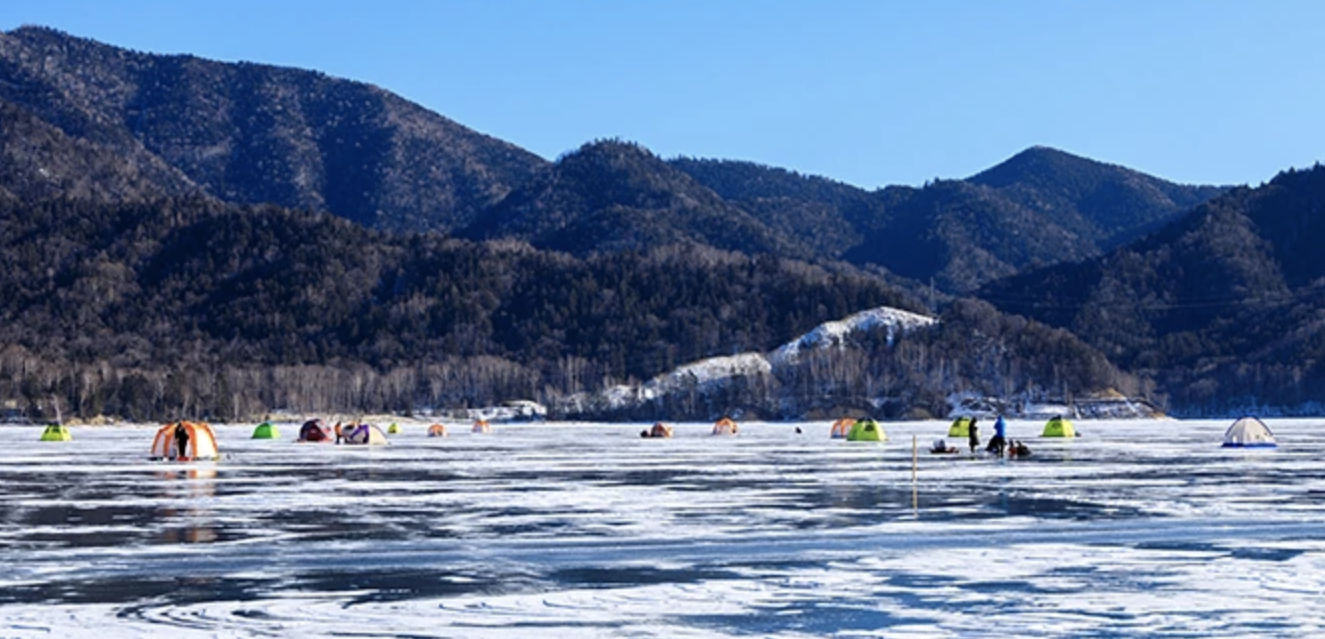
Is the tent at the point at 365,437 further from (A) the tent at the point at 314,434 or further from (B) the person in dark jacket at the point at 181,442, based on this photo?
(B) the person in dark jacket at the point at 181,442

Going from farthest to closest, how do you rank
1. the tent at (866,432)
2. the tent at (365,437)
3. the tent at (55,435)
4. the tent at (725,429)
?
the tent at (725,429), the tent at (55,435), the tent at (866,432), the tent at (365,437)

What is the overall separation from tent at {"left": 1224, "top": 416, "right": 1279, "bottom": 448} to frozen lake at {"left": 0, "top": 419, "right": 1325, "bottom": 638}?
91.8 ft

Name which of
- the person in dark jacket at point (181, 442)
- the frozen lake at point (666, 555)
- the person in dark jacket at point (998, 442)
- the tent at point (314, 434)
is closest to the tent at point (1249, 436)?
the person in dark jacket at point (998, 442)

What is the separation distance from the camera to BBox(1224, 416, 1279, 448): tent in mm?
78750

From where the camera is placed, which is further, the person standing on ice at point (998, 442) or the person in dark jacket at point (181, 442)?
the person standing on ice at point (998, 442)

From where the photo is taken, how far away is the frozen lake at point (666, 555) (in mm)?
20688

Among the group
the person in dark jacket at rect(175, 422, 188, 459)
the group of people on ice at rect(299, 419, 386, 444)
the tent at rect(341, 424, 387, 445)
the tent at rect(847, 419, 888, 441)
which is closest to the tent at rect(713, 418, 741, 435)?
the tent at rect(847, 419, 888, 441)

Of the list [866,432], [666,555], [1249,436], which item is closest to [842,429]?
[866,432]

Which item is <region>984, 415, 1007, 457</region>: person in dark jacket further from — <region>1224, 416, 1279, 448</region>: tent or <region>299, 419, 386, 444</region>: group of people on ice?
<region>299, 419, 386, 444</region>: group of people on ice

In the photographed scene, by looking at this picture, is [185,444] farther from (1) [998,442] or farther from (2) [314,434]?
(2) [314,434]

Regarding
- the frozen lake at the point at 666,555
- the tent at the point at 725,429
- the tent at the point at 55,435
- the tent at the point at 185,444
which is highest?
the tent at the point at 725,429

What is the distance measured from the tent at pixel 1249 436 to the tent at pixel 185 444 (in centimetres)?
4411

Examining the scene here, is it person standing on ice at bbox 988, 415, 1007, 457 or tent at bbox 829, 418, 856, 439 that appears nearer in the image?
person standing on ice at bbox 988, 415, 1007, 457

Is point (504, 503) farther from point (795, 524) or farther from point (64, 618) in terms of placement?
point (64, 618)
